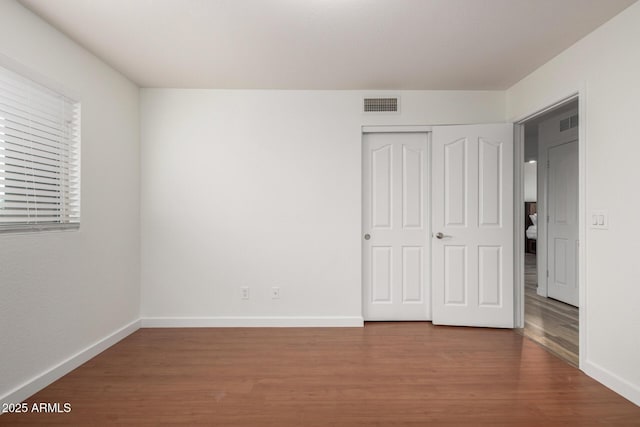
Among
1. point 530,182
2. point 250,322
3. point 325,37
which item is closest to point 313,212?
point 250,322

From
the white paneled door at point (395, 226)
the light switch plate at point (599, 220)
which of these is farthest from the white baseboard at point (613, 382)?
the white paneled door at point (395, 226)

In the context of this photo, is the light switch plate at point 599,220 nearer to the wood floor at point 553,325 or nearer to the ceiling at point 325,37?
the wood floor at point 553,325

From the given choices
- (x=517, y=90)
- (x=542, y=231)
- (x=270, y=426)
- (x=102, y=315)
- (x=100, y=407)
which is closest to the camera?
(x=270, y=426)

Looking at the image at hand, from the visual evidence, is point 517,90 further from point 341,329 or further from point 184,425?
point 184,425

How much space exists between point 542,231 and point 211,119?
489 cm

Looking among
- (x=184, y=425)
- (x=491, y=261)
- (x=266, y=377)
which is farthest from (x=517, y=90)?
(x=184, y=425)

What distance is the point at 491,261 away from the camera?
3.56 m

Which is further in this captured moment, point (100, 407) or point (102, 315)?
point (102, 315)

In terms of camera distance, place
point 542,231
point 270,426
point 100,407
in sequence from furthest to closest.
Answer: point 542,231, point 100,407, point 270,426

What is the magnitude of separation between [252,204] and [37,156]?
1837mm

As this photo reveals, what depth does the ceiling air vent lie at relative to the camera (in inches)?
144

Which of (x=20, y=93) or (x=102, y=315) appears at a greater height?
(x=20, y=93)

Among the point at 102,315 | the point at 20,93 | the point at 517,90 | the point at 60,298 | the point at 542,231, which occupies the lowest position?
the point at 102,315

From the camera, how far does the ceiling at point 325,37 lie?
7.22 ft
